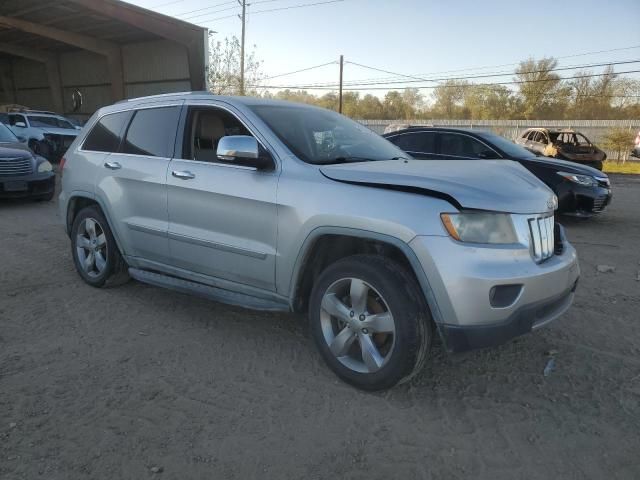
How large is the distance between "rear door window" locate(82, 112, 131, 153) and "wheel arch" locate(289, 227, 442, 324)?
2378mm

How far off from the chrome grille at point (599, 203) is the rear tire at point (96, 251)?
699 cm

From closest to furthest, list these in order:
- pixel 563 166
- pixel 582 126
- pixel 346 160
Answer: pixel 346 160 → pixel 563 166 → pixel 582 126

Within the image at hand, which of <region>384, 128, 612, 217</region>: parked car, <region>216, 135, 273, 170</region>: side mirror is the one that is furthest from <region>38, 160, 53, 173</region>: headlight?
<region>216, 135, 273, 170</region>: side mirror

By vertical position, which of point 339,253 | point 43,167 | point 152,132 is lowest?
point 43,167

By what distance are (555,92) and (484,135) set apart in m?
44.5

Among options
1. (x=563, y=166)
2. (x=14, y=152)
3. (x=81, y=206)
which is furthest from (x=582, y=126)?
(x=81, y=206)

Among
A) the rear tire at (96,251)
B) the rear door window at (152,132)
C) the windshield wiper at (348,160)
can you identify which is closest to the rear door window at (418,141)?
the windshield wiper at (348,160)

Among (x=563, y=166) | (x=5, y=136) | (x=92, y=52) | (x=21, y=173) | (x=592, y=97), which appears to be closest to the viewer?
(x=563, y=166)

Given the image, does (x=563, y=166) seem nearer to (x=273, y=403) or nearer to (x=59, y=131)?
(x=273, y=403)

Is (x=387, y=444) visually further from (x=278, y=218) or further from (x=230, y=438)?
(x=278, y=218)

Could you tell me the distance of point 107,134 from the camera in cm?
458

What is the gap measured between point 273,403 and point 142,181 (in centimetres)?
221

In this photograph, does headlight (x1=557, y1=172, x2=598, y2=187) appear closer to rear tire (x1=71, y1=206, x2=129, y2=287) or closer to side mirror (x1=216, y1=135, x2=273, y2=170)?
side mirror (x1=216, y1=135, x2=273, y2=170)

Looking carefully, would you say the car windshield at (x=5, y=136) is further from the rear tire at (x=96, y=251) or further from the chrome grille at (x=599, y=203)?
the chrome grille at (x=599, y=203)
